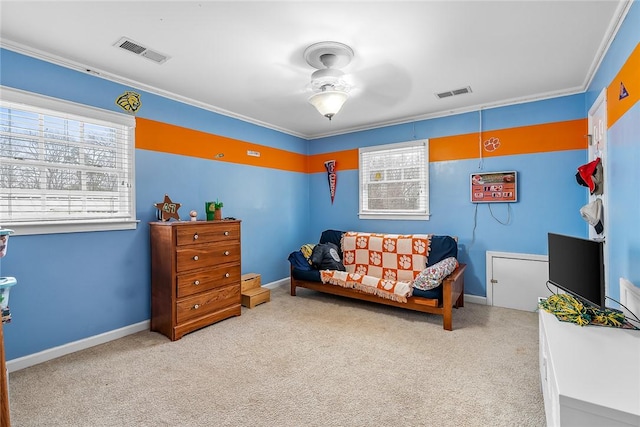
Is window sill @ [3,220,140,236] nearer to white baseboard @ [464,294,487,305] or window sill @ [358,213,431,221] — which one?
window sill @ [358,213,431,221]

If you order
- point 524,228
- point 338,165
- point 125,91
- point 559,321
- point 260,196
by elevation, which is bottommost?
point 559,321

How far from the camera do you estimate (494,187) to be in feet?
12.9

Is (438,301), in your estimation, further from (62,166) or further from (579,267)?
(62,166)

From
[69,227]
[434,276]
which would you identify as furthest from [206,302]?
[434,276]

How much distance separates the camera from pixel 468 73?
3061 millimetres

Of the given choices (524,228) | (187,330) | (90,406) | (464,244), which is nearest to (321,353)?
(187,330)

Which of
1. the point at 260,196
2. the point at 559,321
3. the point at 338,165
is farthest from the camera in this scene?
the point at 338,165

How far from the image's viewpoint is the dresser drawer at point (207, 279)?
3.13 meters

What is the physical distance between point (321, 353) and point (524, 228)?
2922mm

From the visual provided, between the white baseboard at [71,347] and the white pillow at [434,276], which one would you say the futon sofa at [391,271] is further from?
the white baseboard at [71,347]

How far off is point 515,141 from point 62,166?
488 cm

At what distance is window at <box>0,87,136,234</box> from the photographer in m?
2.48

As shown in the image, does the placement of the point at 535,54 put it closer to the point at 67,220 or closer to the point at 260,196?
the point at 260,196

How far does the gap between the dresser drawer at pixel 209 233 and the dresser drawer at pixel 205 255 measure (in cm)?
6
